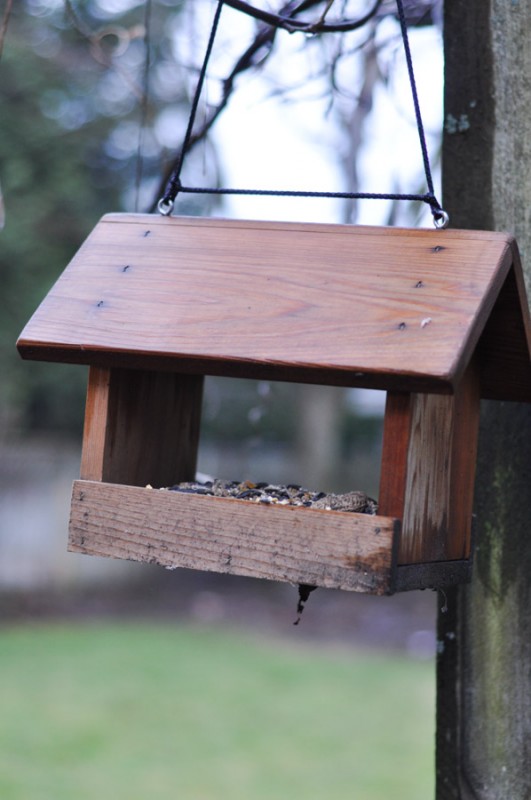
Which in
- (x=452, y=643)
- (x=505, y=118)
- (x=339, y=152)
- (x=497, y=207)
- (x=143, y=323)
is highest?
(x=339, y=152)

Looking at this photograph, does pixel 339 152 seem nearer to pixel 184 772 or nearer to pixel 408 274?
pixel 184 772

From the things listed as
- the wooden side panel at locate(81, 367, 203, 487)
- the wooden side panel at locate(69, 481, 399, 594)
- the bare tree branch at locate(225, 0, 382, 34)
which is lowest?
the wooden side panel at locate(69, 481, 399, 594)

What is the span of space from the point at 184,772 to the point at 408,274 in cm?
452

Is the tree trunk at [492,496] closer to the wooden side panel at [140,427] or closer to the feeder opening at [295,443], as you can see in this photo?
the wooden side panel at [140,427]

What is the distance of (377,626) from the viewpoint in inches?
356

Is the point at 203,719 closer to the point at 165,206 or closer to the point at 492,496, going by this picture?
the point at 492,496

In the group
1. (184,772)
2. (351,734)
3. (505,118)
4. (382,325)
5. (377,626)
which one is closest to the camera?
(382,325)

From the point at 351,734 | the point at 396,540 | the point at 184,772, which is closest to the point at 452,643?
the point at 396,540

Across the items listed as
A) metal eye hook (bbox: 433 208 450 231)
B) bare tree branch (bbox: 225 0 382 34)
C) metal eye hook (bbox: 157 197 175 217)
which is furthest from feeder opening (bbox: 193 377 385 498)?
metal eye hook (bbox: 433 208 450 231)

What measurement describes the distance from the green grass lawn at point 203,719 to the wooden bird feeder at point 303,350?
12.5ft

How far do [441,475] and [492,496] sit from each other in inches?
→ 10.7

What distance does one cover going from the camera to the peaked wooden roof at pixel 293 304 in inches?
48.8

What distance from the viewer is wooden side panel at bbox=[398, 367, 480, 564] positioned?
52.6 inches

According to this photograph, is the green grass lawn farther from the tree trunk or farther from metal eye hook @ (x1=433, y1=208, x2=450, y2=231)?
metal eye hook @ (x1=433, y1=208, x2=450, y2=231)
